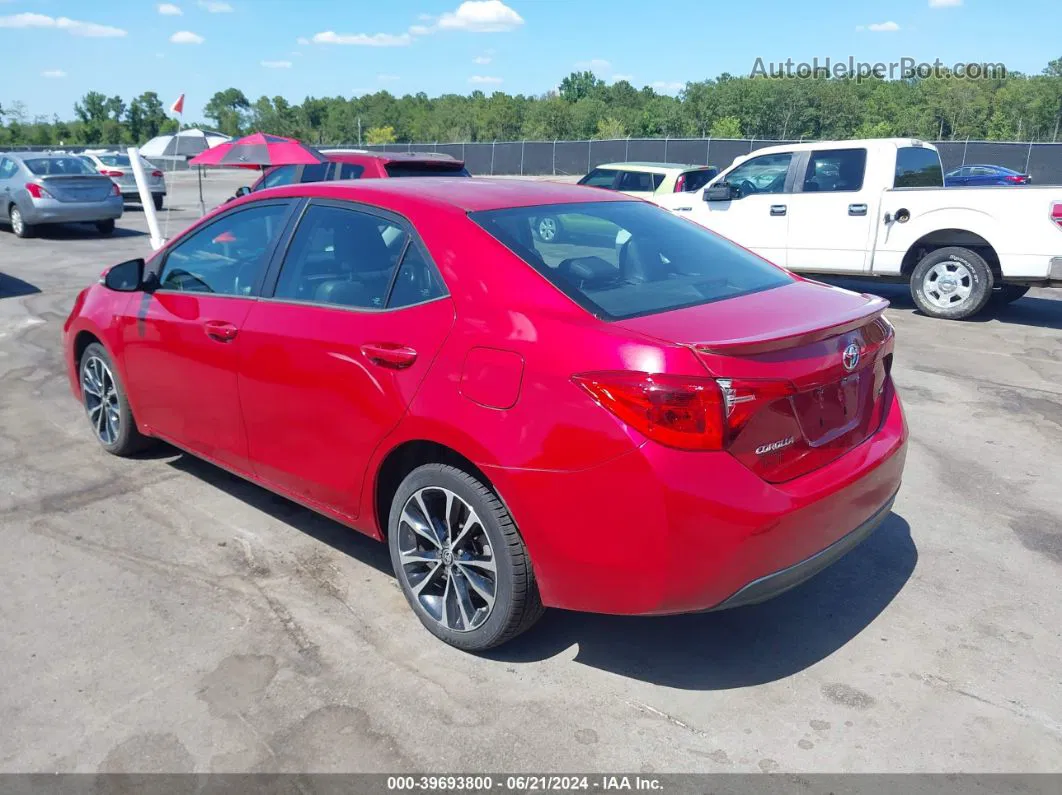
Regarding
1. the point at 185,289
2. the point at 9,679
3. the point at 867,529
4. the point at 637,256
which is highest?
the point at 637,256

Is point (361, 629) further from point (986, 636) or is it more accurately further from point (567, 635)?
point (986, 636)

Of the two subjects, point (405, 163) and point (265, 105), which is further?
point (265, 105)

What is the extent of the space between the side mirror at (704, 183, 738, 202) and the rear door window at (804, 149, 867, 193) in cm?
90

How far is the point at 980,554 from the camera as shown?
426 centimetres

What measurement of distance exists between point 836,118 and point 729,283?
86.4 metres

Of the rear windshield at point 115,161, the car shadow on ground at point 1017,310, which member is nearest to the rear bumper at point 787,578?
the car shadow on ground at point 1017,310

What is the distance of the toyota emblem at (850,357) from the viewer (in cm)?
312

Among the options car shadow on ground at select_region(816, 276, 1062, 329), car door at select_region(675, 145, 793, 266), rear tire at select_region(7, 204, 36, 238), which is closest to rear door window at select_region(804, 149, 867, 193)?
car door at select_region(675, 145, 793, 266)

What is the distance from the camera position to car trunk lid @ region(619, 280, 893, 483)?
2.82 m

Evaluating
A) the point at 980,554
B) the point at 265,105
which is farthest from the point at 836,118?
the point at 980,554

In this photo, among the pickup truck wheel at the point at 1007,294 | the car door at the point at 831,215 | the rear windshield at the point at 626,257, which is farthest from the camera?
the pickup truck wheel at the point at 1007,294

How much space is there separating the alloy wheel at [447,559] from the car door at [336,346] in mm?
306

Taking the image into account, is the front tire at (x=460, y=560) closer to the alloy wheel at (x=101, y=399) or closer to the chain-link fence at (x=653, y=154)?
the alloy wheel at (x=101, y=399)

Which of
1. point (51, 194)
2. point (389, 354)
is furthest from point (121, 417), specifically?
point (51, 194)
